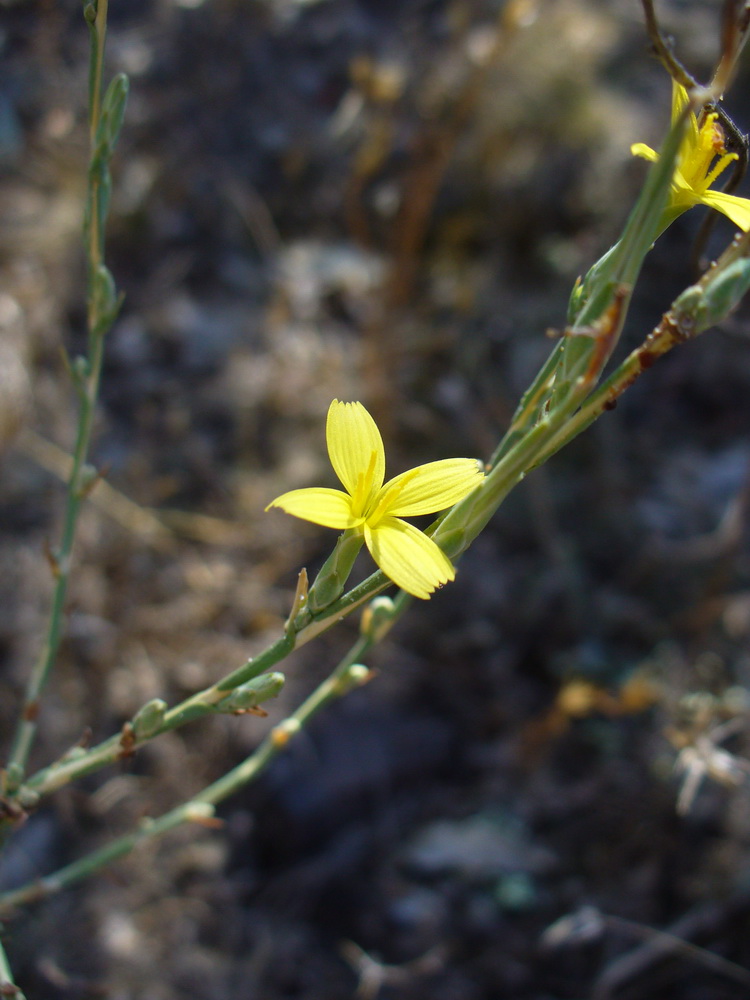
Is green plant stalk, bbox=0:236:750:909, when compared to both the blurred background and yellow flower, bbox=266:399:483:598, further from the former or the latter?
the blurred background

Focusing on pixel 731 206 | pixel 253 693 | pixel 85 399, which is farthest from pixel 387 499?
pixel 85 399

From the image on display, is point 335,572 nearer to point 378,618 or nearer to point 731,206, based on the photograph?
point 378,618

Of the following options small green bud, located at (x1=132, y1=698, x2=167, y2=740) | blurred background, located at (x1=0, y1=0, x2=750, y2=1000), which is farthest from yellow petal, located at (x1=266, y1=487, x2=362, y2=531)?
blurred background, located at (x1=0, y1=0, x2=750, y2=1000)

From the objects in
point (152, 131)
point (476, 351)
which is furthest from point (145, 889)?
point (152, 131)

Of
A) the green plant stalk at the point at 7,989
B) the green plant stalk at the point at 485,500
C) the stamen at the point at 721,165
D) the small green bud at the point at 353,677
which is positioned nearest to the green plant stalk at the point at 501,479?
the green plant stalk at the point at 485,500

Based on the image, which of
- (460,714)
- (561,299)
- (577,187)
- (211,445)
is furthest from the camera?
(577,187)

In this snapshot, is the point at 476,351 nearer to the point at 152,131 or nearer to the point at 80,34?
the point at 152,131
